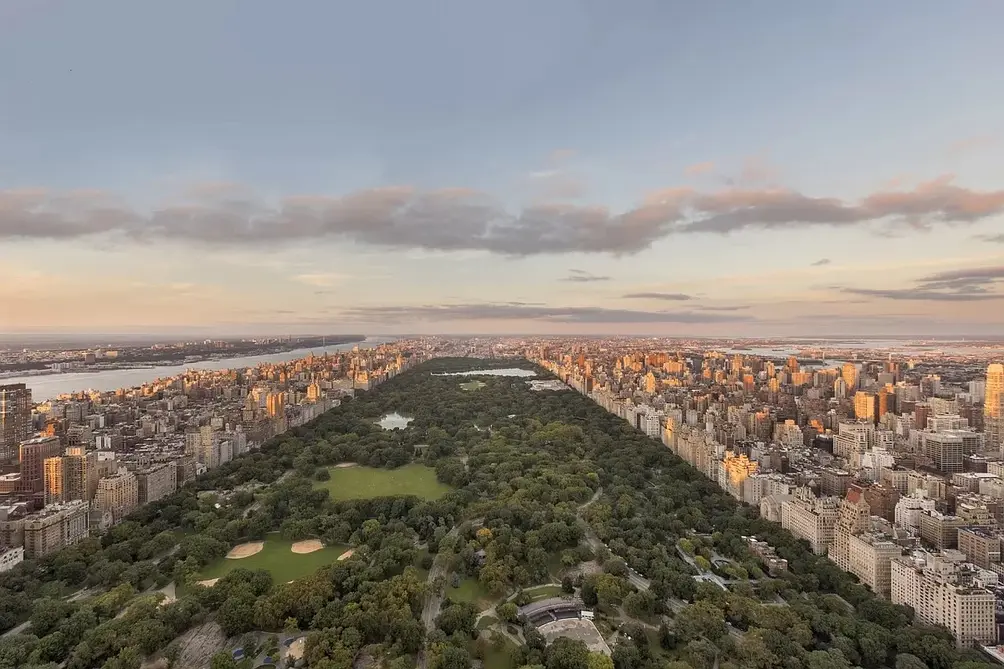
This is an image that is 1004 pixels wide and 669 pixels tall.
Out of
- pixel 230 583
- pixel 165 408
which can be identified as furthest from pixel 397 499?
pixel 165 408

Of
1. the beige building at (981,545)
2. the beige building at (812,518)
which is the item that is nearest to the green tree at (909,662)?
the beige building at (812,518)

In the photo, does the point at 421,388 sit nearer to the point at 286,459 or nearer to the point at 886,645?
the point at 286,459

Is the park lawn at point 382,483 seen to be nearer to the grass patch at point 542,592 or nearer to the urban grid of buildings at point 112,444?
the urban grid of buildings at point 112,444

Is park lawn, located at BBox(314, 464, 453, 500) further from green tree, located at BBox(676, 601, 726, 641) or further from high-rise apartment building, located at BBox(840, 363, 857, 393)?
high-rise apartment building, located at BBox(840, 363, 857, 393)

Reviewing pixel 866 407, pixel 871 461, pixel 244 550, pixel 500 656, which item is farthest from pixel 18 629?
pixel 866 407

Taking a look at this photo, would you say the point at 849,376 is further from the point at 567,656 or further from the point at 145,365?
the point at 145,365
